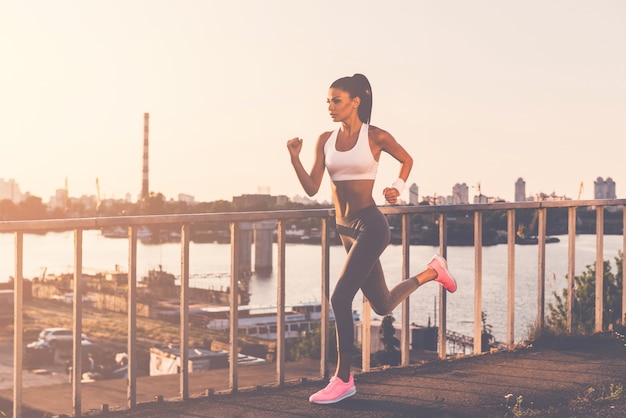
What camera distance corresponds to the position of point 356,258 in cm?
468

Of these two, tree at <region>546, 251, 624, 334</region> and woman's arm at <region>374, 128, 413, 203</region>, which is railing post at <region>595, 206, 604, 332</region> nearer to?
tree at <region>546, 251, 624, 334</region>

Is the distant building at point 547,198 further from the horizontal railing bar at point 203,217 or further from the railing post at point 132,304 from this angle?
the railing post at point 132,304

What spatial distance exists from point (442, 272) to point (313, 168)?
45.7 inches

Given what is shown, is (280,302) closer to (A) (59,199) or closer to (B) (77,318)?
(B) (77,318)

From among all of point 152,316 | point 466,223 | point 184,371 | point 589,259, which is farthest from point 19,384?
point 589,259

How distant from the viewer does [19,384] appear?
14.9 feet

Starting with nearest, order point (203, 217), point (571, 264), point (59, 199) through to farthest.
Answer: point (203, 217) < point (571, 264) < point (59, 199)

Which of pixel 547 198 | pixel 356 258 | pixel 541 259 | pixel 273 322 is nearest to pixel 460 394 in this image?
pixel 356 258

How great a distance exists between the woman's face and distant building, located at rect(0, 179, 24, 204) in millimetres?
147956

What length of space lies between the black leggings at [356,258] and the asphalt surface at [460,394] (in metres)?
0.45

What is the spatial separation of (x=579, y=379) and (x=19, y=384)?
3.40 metres

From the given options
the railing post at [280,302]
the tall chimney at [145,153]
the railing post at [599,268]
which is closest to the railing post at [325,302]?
the railing post at [280,302]

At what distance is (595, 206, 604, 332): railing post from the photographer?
729 cm

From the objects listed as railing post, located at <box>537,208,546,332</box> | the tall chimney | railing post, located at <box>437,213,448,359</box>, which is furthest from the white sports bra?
the tall chimney
